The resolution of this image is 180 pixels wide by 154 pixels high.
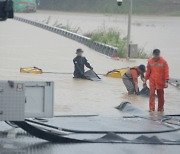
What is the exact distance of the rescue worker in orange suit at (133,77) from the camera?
764 inches

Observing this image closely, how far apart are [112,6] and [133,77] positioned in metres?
83.2

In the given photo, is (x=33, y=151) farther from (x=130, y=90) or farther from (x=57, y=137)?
(x=130, y=90)

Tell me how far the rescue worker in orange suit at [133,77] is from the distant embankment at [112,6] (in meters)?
74.7

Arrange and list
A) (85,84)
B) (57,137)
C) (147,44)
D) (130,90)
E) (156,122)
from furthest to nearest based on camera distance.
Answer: (147,44)
(85,84)
(130,90)
(156,122)
(57,137)

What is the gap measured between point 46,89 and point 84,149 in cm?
123

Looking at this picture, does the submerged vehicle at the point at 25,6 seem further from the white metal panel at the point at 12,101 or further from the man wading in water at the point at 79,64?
the white metal panel at the point at 12,101

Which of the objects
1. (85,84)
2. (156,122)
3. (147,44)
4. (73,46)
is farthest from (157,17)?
(156,122)

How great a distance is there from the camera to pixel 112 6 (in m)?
102

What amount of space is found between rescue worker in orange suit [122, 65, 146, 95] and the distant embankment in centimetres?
7471

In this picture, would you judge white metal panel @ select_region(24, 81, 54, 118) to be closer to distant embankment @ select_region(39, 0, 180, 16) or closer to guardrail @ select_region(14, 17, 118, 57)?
guardrail @ select_region(14, 17, 118, 57)

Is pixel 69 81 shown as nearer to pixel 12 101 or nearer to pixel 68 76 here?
pixel 68 76

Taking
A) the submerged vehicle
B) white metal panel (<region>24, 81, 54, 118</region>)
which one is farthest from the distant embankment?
white metal panel (<region>24, 81, 54, 118</region>)

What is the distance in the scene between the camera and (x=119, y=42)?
39188 millimetres

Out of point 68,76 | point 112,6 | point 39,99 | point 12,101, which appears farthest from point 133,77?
point 112,6
